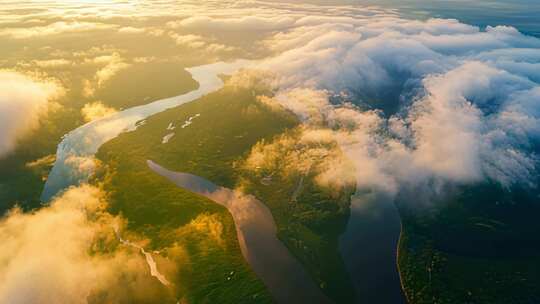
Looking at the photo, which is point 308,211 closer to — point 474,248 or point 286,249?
point 286,249

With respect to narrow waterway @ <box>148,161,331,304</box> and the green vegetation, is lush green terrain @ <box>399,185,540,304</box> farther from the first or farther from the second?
narrow waterway @ <box>148,161,331,304</box>

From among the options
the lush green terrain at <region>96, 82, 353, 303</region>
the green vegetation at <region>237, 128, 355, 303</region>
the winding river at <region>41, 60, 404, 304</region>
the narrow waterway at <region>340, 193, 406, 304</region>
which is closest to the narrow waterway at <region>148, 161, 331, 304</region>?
the winding river at <region>41, 60, 404, 304</region>

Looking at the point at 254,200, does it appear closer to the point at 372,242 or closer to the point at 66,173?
the point at 372,242

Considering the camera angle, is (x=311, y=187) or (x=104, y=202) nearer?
(x=104, y=202)

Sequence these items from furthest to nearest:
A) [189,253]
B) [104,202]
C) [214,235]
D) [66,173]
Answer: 1. [66,173]
2. [104,202]
3. [214,235]
4. [189,253]

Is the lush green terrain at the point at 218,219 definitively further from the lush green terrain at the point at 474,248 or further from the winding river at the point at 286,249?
the lush green terrain at the point at 474,248

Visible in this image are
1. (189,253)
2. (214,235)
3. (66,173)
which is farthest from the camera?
(66,173)

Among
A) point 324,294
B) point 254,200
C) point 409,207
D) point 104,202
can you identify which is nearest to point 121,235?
point 104,202
